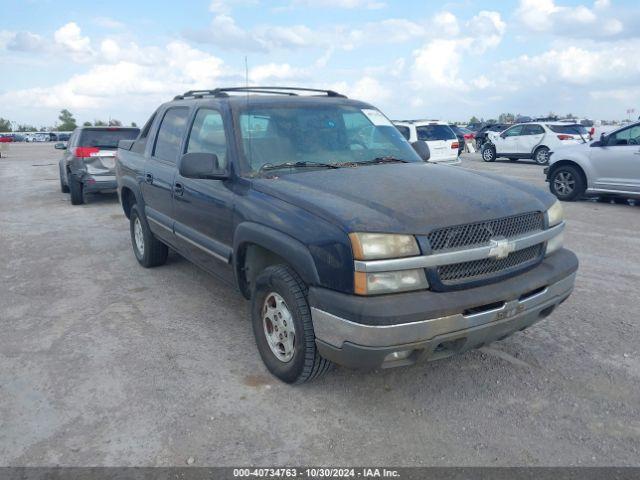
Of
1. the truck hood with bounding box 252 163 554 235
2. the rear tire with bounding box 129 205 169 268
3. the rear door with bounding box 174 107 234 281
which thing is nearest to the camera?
the truck hood with bounding box 252 163 554 235

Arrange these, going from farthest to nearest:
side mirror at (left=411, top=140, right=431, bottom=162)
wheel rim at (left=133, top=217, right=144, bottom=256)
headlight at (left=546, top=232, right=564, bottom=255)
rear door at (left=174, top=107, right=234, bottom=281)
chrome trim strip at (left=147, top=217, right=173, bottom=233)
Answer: wheel rim at (left=133, top=217, right=144, bottom=256) → chrome trim strip at (left=147, top=217, right=173, bottom=233) → side mirror at (left=411, top=140, right=431, bottom=162) → rear door at (left=174, top=107, right=234, bottom=281) → headlight at (left=546, top=232, right=564, bottom=255)

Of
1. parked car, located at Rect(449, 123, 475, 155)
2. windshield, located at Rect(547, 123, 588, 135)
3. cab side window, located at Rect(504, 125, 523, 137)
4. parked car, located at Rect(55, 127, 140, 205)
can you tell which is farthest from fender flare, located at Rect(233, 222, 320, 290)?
cab side window, located at Rect(504, 125, 523, 137)

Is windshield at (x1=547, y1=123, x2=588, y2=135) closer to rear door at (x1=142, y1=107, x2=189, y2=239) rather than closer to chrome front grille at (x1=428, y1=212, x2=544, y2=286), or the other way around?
rear door at (x1=142, y1=107, x2=189, y2=239)

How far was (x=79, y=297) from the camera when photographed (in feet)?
16.6

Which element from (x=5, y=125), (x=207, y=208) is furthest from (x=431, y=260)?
(x=5, y=125)

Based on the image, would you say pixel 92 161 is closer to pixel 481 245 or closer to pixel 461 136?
pixel 481 245

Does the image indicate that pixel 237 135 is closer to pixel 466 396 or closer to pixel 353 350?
pixel 353 350

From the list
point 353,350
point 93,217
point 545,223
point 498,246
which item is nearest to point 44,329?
point 353,350

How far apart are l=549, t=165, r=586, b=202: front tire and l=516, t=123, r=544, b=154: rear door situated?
9454 mm

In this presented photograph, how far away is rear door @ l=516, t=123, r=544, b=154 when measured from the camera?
766 inches

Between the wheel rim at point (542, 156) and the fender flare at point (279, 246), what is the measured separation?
18.2m

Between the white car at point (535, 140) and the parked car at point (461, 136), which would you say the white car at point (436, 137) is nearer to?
the parked car at point (461, 136)

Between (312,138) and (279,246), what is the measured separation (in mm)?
1254

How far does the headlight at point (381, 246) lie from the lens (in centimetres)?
264
